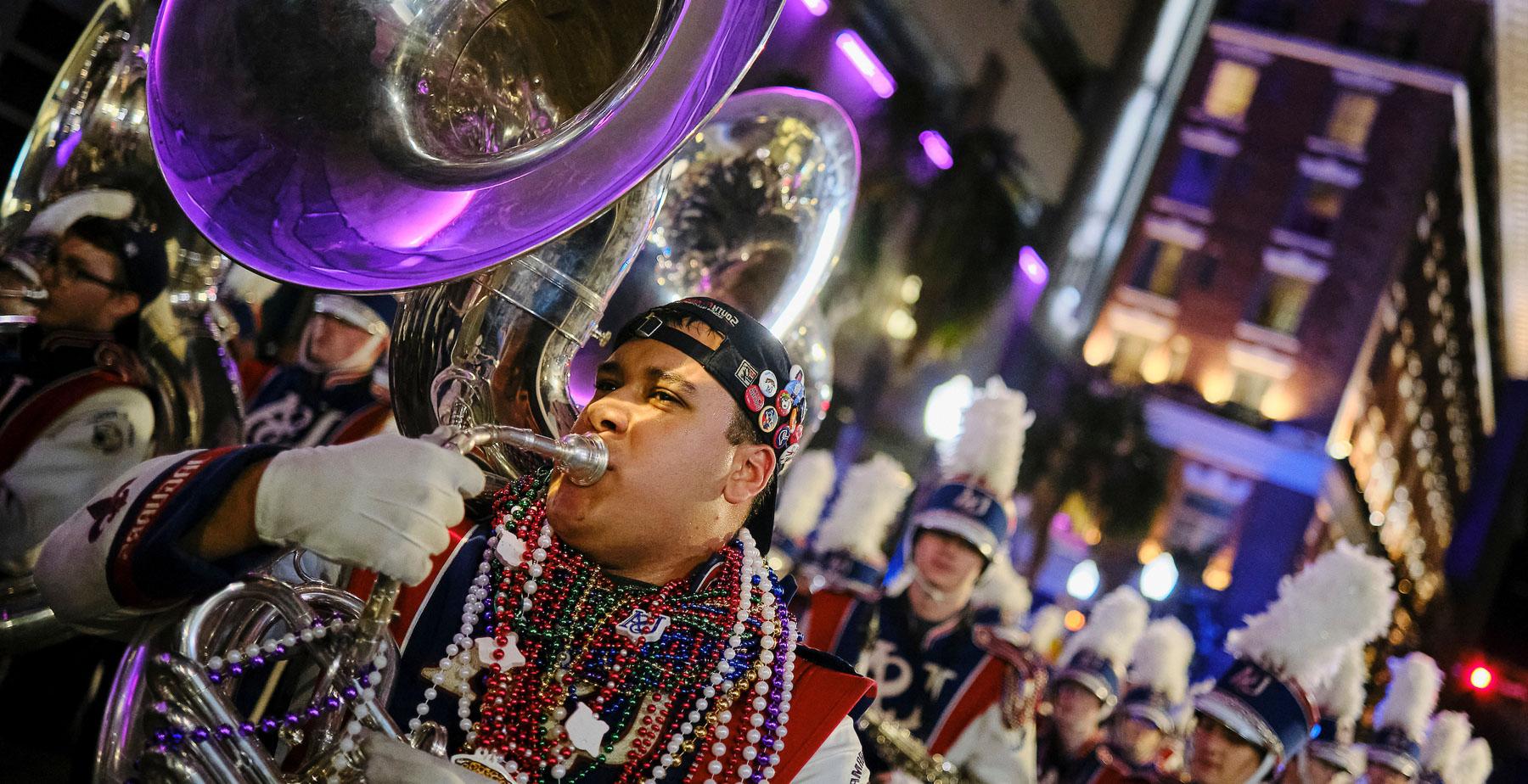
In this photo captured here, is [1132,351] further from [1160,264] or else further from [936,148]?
[936,148]

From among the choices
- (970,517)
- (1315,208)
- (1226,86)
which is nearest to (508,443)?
(970,517)

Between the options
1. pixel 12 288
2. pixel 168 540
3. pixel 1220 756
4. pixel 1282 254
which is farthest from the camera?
pixel 1282 254

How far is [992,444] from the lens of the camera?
242 inches

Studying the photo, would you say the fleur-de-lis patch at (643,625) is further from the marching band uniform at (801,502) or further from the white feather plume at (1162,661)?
the white feather plume at (1162,661)

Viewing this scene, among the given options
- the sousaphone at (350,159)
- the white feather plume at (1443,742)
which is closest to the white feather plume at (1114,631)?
the white feather plume at (1443,742)

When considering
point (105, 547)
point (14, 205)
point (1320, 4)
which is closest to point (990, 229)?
point (1320, 4)

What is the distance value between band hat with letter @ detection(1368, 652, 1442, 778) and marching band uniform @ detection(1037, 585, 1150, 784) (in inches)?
53.7

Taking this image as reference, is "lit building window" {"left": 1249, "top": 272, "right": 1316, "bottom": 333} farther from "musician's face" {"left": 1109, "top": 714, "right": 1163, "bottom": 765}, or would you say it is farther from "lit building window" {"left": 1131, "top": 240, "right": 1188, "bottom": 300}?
"musician's face" {"left": 1109, "top": 714, "right": 1163, "bottom": 765}

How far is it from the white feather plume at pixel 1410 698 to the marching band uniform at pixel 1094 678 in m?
1.37

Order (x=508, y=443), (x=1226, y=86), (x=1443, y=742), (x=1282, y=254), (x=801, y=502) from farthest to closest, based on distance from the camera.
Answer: (x=1226, y=86) < (x=1282, y=254) < (x=1443, y=742) < (x=801, y=502) < (x=508, y=443)

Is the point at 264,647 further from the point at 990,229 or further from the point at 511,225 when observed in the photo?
the point at 990,229

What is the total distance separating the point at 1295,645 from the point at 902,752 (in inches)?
72.0

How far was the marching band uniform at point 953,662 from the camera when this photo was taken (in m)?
5.49

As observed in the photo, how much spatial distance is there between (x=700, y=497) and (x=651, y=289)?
919 mm
